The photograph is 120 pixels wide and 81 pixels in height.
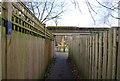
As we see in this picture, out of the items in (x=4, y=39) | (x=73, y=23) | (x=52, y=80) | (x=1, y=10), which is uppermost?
(x=73, y=23)

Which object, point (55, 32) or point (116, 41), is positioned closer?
point (116, 41)

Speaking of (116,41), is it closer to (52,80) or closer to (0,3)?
(0,3)

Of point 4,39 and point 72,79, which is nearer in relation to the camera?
point 4,39

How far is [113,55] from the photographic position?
88.7 inches

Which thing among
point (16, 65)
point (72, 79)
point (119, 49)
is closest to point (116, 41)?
point (119, 49)

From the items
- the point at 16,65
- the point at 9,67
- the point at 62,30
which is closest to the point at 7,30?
the point at 9,67

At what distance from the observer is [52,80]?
6.03 m

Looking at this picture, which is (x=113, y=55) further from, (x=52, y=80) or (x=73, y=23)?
(x=73, y=23)

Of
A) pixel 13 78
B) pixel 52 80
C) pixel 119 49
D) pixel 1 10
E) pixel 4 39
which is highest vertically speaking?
pixel 1 10

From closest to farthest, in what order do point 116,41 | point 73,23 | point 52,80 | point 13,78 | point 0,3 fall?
1. point 0,3
2. point 13,78
3. point 116,41
4. point 52,80
5. point 73,23

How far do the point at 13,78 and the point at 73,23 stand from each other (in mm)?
17491

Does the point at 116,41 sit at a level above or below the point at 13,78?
above

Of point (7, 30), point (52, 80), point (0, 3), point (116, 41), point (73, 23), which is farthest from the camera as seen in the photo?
point (73, 23)

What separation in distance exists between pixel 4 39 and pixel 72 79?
491cm
